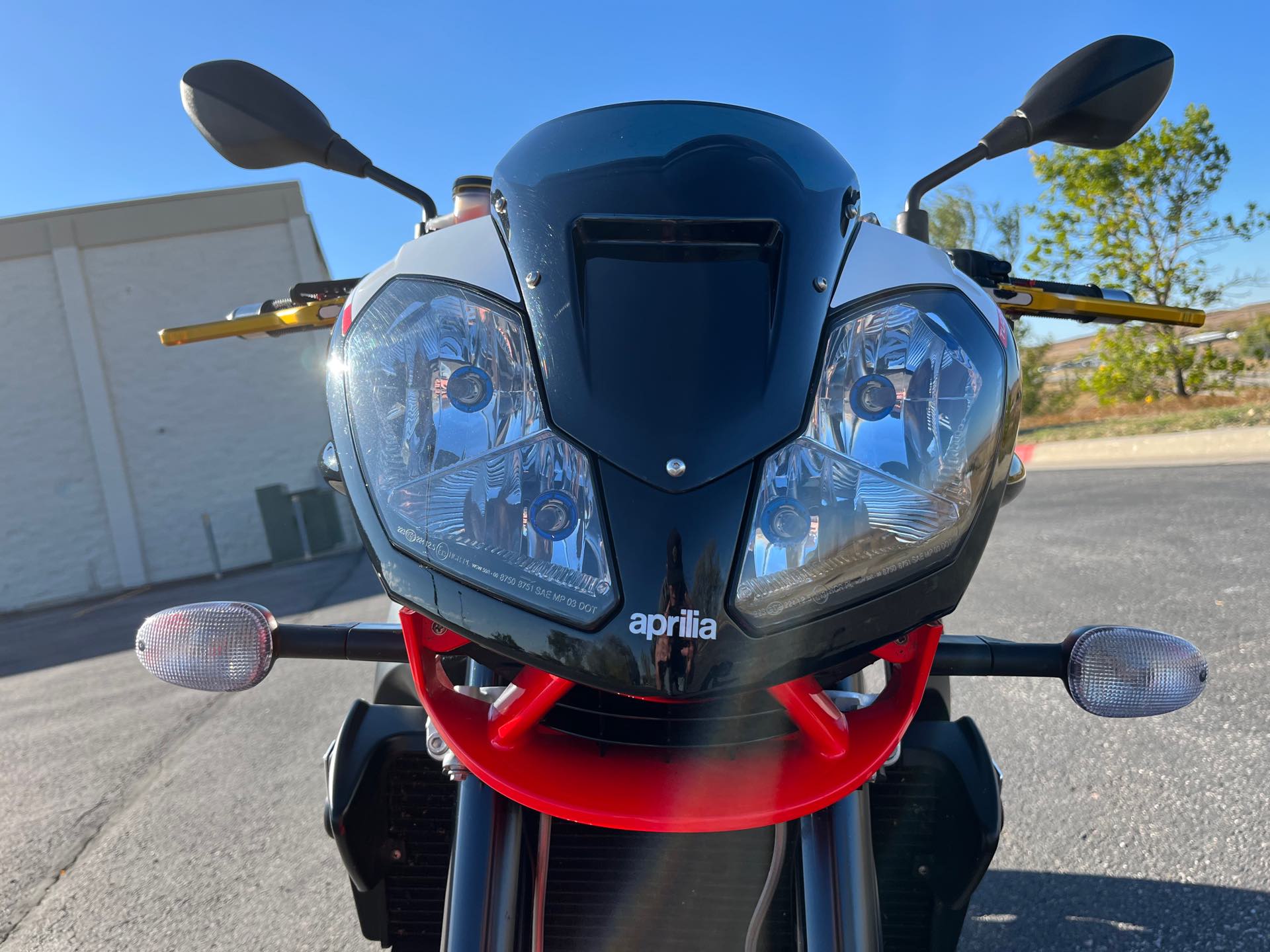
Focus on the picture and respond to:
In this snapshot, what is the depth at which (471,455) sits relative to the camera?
2.94 ft

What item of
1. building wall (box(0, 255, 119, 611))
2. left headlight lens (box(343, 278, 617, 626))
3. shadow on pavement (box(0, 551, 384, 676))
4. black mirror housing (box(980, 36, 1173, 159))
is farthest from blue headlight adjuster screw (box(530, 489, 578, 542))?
building wall (box(0, 255, 119, 611))

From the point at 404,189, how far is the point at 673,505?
3.77ft

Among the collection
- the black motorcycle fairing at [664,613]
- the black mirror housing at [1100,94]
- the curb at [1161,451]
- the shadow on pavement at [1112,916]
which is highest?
the black mirror housing at [1100,94]

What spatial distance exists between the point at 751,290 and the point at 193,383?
19285 mm

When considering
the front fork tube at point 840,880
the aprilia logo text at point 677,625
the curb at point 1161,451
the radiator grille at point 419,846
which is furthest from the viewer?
the curb at point 1161,451

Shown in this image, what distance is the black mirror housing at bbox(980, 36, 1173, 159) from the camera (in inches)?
52.2

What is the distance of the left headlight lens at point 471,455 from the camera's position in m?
0.83

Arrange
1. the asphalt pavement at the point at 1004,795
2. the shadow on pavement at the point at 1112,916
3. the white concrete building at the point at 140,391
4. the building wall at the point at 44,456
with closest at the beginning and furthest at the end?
the shadow on pavement at the point at 1112,916 → the asphalt pavement at the point at 1004,795 → the building wall at the point at 44,456 → the white concrete building at the point at 140,391

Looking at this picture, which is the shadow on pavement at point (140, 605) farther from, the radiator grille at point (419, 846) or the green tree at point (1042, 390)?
the green tree at point (1042, 390)

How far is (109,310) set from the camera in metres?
17.5

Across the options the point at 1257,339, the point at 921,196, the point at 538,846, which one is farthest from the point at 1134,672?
the point at 1257,339

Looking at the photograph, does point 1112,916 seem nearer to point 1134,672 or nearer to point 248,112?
point 1134,672

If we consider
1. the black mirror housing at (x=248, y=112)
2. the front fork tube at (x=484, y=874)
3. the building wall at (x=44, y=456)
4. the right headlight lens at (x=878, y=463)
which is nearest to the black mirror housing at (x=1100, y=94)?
the right headlight lens at (x=878, y=463)

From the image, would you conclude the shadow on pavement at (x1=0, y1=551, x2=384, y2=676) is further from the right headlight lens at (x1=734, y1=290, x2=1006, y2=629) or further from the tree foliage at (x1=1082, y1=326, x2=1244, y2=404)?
the tree foliage at (x1=1082, y1=326, x2=1244, y2=404)
